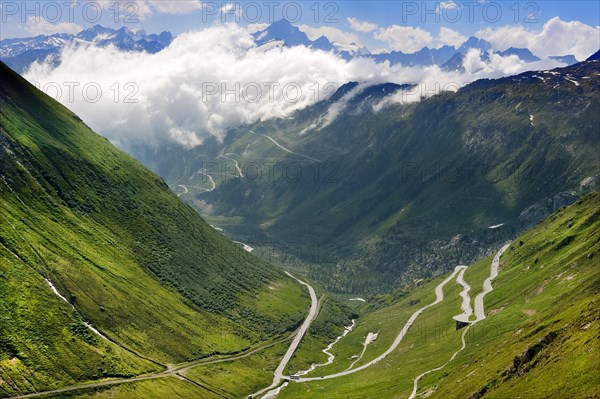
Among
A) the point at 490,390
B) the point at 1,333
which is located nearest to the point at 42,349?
the point at 1,333

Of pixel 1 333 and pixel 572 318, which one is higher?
pixel 572 318

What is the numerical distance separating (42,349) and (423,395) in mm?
132225

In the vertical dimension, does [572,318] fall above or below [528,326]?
above

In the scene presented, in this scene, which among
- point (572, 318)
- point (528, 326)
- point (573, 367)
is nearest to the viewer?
point (573, 367)

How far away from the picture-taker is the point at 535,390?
11481 centimetres

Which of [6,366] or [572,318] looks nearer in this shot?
[572,318]

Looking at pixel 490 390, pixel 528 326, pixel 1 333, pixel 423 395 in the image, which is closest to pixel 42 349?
pixel 1 333

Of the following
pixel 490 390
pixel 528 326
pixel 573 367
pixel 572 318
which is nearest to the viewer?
pixel 573 367

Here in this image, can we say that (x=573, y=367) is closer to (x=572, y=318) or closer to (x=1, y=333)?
(x=572, y=318)

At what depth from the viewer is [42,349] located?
198500mm

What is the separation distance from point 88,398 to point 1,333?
3698 cm

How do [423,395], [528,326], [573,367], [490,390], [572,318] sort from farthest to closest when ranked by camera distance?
[528,326]
[423,395]
[572,318]
[490,390]
[573,367]

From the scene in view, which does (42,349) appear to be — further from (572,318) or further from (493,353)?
(572,318)

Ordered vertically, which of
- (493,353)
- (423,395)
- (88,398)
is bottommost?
(88,398)
